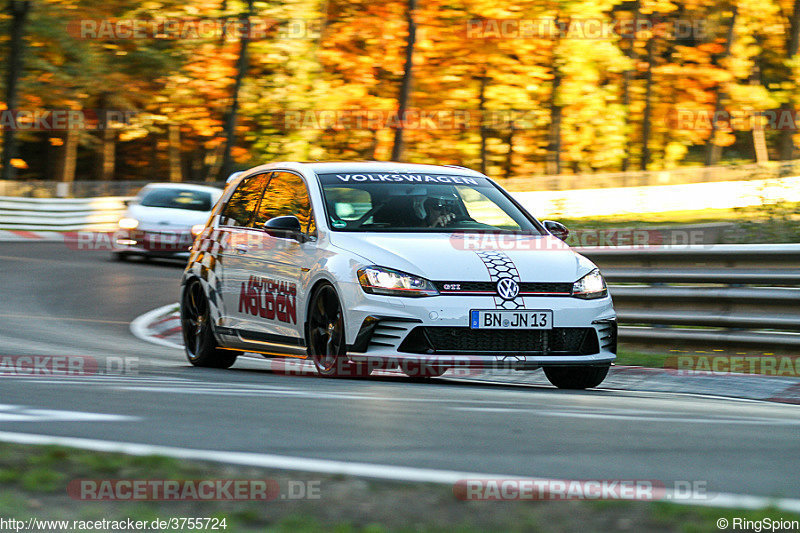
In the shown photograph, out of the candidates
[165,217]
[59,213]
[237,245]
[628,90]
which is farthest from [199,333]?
[628,90]

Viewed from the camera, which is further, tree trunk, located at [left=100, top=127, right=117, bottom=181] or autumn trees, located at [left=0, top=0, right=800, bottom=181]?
tree trunk, located at [left=100, top=127, right=117, bottom=181]

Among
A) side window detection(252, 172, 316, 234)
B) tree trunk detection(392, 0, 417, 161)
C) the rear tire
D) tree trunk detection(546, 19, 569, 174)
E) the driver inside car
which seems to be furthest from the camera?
tree trunk detection(546, 19, 569, 174)

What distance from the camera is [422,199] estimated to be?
9.49m

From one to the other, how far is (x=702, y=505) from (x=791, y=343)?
21.3 ft

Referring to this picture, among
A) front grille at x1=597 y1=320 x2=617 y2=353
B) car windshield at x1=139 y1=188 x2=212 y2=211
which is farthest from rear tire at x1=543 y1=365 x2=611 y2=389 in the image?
car windshield at x1=139 y1=188 x2=212 y2=211

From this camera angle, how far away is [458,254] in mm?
8539

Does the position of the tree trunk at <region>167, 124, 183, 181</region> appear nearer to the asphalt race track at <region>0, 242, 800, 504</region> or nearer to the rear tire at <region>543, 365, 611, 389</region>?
the rear tire at <region>543, 365, 611, 389</region>

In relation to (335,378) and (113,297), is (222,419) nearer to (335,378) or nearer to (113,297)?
(335,378)

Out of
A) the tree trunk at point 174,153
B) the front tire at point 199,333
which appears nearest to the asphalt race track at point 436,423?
the front tire at point 199,333

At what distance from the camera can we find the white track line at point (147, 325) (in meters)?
13.5

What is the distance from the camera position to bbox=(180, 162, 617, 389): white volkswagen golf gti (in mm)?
8305

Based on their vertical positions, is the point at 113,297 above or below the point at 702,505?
below

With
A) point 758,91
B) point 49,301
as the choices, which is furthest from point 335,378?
point 758,91

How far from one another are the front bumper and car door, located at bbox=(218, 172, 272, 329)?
1800mm
